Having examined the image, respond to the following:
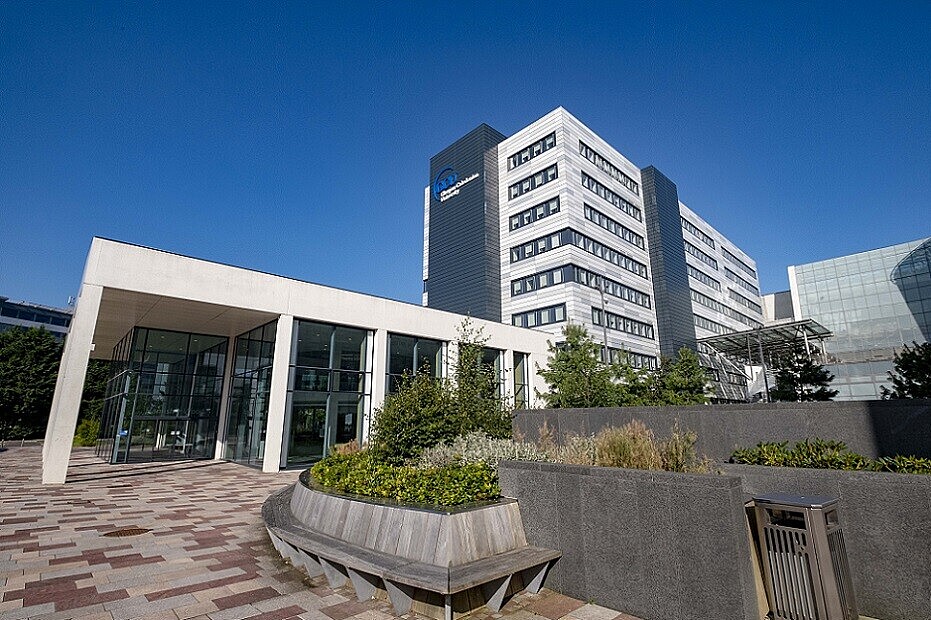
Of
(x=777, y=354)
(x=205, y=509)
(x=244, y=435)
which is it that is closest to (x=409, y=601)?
(x=205, y=509)

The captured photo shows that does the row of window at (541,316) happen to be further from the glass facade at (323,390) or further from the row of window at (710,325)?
the row of window at (710,325)

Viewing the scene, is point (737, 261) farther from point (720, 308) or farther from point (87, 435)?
point (87, 435)

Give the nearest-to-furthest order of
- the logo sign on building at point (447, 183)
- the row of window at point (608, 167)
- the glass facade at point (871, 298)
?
1. the row of window at point (608, 167)
2. the logo sign on building at point (447, 183)
3. the glass facade at point (871, 298)

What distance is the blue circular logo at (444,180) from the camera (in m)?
47.5

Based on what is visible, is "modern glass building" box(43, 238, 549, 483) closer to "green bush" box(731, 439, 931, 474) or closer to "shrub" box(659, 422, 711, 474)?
"shrub" box(659, 422, 711, 474)

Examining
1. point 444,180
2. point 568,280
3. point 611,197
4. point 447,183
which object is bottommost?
point 568,280

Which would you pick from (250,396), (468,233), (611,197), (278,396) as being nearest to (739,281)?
(611,197)

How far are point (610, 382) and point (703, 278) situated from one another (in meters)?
42.3

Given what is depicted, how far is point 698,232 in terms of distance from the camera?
197ft

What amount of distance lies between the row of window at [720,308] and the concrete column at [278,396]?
48765mm

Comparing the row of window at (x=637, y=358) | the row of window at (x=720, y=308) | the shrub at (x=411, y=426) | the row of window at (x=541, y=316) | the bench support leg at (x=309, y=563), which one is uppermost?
the row of window at (x=720, y=308)

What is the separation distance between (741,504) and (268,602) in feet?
16.9

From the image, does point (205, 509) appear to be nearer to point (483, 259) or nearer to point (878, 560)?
point (878, 560)

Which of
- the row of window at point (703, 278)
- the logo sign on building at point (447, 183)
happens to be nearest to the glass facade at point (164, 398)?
the logo sign on building at point (447, 183)
